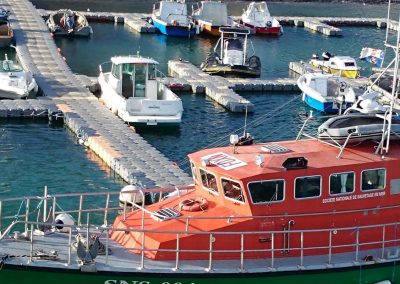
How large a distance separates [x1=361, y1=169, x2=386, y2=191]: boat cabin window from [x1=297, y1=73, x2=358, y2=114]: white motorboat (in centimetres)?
2942

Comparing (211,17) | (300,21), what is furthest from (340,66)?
(300,21)

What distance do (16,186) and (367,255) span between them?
19212 mm

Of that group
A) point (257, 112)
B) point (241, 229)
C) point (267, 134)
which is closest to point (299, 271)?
point (241, 229)

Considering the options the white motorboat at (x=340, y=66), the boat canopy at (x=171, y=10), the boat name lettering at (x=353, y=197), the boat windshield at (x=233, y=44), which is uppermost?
the boat name lettering at (x=353, y=197)

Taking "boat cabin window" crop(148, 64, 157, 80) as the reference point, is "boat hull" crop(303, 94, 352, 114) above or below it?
below

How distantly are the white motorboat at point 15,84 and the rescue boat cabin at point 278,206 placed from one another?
29.6 m

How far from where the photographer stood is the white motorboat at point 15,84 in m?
55.6

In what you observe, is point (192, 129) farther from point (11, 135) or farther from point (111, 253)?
point (111, 253)

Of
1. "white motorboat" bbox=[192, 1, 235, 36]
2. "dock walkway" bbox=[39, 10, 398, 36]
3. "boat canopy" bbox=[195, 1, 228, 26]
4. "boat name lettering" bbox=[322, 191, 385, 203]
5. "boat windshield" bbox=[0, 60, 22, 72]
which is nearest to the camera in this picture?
"boat name lettering" bbox=[322, 191, 385, 203]

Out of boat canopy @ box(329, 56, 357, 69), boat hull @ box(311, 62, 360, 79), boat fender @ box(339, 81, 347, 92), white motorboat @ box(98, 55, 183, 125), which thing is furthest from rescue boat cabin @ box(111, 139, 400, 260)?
boat canopy @ box(329, 56, 357, 69)

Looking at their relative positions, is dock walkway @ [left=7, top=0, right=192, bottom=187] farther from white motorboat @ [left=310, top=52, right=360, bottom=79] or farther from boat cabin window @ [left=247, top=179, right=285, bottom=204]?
white motorboat @ [left=310, top=52, right=360, bottom=79]

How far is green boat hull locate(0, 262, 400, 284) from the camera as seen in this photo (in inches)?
992

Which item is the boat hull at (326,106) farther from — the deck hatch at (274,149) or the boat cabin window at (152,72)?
the deck hatch at (274,149)

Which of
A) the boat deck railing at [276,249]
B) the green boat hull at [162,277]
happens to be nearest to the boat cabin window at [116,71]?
the boat deck railing at [276,249]
